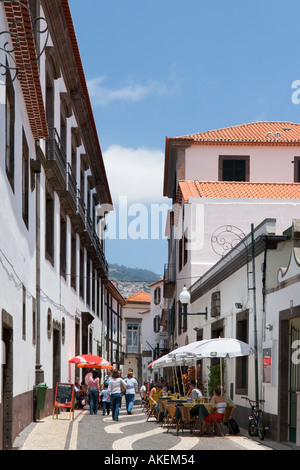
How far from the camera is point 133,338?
8962 cm

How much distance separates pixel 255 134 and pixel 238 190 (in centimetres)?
837

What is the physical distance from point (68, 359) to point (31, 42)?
17632 mm

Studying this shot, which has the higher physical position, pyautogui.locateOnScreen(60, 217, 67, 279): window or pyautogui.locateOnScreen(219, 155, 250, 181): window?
pyautogui.locateOnScreen(219, 155, 250, 181): window

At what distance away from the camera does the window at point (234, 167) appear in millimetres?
37344

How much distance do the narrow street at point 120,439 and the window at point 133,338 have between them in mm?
68553

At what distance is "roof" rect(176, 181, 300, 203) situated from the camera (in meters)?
30.9

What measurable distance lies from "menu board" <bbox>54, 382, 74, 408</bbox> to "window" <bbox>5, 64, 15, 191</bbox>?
9295 millimetres

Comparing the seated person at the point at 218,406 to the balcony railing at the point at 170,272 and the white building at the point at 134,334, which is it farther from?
the white building at the point at 134,334

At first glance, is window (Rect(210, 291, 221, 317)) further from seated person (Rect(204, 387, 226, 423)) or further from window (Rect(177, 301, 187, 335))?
window (Rect(177, 301, 187, 335))

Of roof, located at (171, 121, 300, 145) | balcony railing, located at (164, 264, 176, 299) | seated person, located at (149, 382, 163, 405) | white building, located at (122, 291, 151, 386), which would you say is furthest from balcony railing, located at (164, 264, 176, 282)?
white building, located at (122, 291, 151, 386)

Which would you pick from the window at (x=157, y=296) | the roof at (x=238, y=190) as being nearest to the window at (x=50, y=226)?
Result: the roof at (x=238, y=190)
